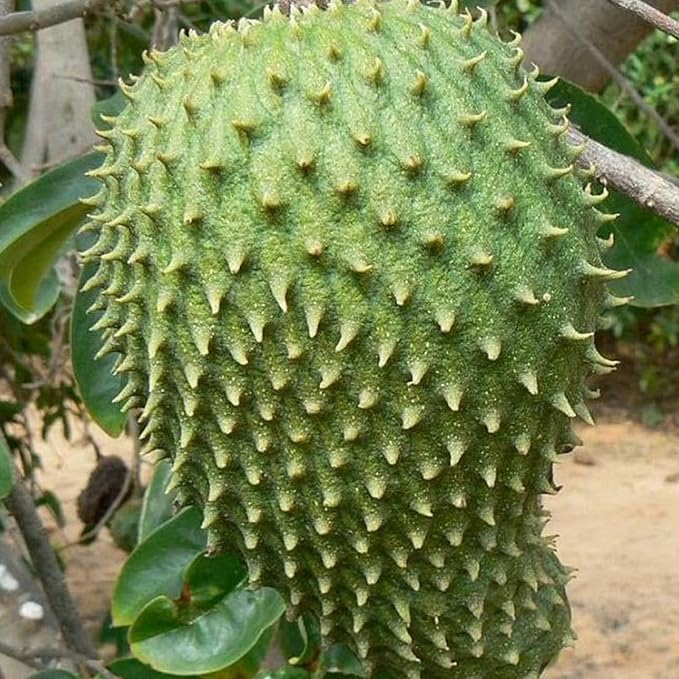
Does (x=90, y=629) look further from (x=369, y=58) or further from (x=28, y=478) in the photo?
(x=369, y=58)

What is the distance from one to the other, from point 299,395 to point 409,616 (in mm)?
320

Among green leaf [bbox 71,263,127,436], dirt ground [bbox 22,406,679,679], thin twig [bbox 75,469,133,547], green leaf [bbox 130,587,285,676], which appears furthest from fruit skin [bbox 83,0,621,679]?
dirt ground [bbox 22,406,679,679]

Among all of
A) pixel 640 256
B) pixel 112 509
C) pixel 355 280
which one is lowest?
pixel 112 509

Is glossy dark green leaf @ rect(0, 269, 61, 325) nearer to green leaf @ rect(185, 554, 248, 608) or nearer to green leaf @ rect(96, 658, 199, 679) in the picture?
green leaf @ rect(185, 554, 248, 608)

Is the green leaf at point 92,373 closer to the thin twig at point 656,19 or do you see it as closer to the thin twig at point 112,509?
the thin twig at point 656,19

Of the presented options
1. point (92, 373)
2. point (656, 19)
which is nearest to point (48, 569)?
point (92, 373)

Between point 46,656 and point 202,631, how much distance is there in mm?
440

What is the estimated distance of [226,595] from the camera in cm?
193

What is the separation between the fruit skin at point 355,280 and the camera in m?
1.26

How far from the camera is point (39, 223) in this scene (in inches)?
72.9

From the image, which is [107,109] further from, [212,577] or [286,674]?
[286,674]

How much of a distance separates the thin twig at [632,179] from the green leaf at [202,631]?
0.78 metres

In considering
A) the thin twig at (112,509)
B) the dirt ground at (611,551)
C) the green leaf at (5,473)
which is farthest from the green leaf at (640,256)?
the dirt ground at (611,551)

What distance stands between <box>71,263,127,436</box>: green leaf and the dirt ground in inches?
106
